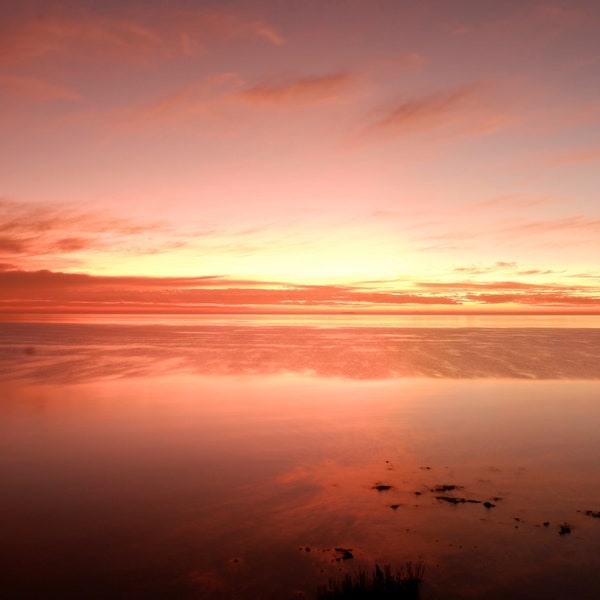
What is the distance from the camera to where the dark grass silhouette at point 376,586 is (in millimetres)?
7797

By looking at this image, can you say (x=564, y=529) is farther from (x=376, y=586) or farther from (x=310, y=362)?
(x=310, y=362)

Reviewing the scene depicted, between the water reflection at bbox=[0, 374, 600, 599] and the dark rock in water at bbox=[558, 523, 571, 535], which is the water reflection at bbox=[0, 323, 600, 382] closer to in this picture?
the water reflection at bbox=[0, 374, 600, 599]

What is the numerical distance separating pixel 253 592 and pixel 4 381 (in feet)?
90.8

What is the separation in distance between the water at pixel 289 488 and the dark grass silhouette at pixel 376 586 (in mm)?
232

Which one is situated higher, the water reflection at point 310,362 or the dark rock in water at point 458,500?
the dark rock in water at point 458,500

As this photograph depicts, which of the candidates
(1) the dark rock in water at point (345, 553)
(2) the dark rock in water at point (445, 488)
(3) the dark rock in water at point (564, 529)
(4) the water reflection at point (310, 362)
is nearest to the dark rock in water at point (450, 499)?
(2) the dark rock in water at point (445, 488)

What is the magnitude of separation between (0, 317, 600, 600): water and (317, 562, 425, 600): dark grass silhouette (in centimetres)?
23

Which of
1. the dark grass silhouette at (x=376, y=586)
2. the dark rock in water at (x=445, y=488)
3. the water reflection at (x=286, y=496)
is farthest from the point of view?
the dark rock in water at (x=445, y=488)

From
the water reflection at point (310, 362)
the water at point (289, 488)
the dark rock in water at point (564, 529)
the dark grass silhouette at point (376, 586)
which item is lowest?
the water reflection at point (310, 362)

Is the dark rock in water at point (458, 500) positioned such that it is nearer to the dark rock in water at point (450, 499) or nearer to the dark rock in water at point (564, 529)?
the dark rock in water at point (450, 499)

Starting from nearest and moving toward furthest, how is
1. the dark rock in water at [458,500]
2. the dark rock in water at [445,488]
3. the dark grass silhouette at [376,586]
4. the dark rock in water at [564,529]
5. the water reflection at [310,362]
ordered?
1. the dark grass silhouette at [376,586]
2. the dark rock in water at [564,529]
3. the dark rock in water at [458,500]
4. the dark rock in water at [445,488]
5. the water reflection at [310,362]

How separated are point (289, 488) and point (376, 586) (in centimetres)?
518

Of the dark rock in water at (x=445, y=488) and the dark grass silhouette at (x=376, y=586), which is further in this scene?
the dark rock in water at (x=445, y=488)

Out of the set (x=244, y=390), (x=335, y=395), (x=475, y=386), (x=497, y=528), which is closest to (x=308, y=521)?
(x=497, y=528)
